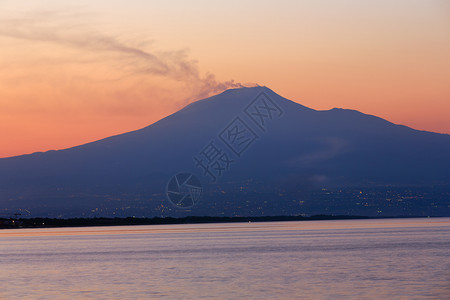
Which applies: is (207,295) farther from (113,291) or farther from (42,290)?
(42,290)

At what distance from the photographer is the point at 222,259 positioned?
80.2 metres

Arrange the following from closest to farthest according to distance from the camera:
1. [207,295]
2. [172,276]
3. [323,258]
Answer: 1. [207,295]
2. [172,276]
3. [323,258]

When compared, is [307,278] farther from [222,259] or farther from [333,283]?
[222,259]

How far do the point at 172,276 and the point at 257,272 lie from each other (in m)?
6.68

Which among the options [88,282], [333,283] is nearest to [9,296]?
[88,282]

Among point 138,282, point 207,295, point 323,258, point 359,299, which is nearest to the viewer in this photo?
point 359,299

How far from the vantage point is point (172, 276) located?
2313 inches

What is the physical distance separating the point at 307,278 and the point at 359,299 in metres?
13.5

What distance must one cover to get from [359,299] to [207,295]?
858cm

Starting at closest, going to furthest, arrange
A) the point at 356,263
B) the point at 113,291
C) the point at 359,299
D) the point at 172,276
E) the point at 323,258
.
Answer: the point at 359,299 < the point at 113,291 < the point at 172,276 < the point at 356,263 < the point at 323,258

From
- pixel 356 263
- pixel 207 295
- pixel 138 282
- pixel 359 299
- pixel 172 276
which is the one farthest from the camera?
pixel 356 263

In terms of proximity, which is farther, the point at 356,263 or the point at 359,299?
the point at 356,263

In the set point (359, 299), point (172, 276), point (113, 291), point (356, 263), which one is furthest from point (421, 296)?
point (356, 263)

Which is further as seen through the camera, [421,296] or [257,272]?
[257,272]
